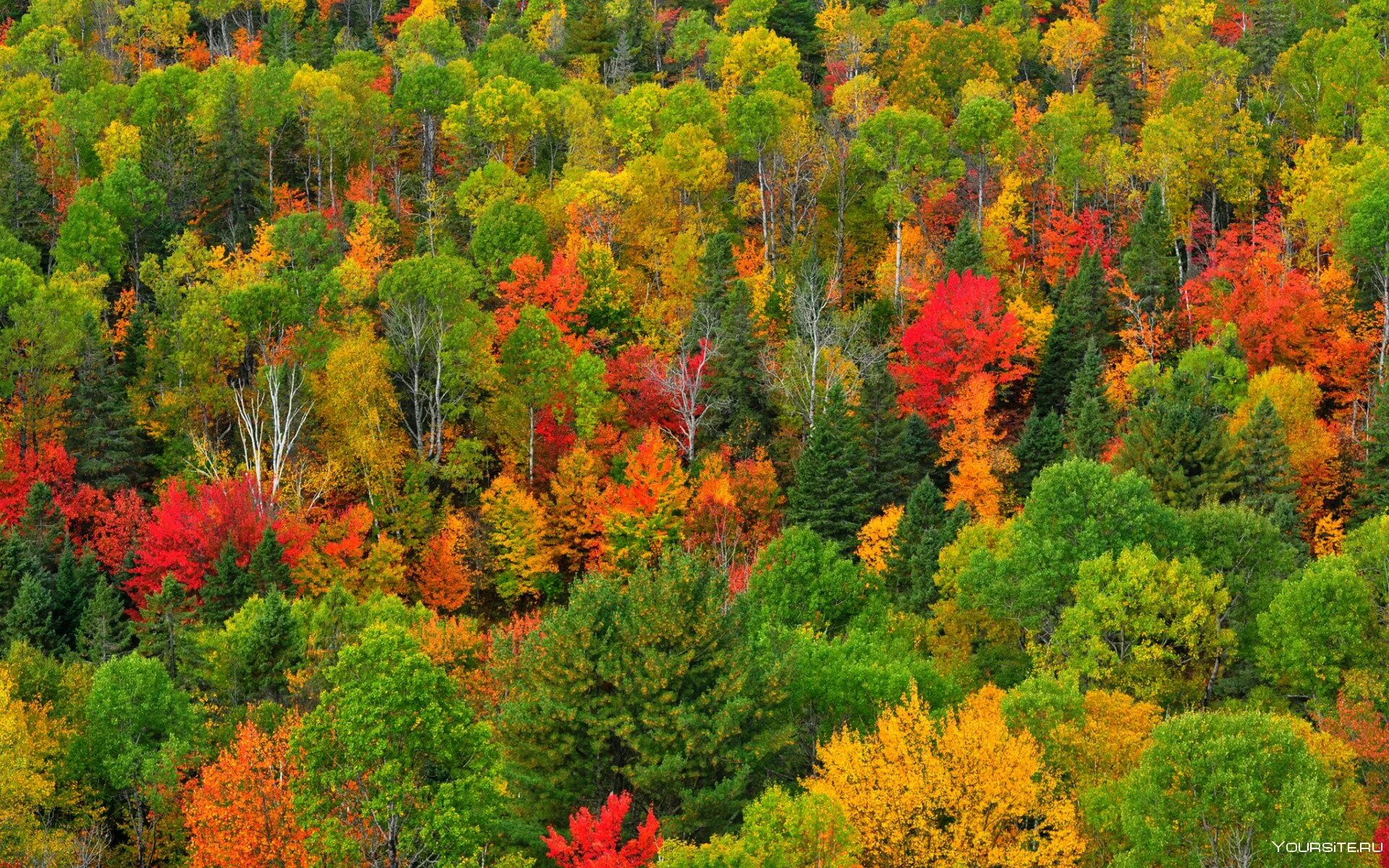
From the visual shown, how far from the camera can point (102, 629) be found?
200 ft

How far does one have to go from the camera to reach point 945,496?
225ft

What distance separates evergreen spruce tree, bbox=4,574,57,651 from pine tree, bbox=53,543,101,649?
0.69 meters

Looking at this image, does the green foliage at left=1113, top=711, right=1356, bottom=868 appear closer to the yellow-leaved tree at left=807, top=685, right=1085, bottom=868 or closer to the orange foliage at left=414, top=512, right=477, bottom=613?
the yellow-leaved tree at left=807, top=685, right=1085, bottom=868

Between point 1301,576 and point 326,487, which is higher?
point 1301,576

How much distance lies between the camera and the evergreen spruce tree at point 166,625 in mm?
60594

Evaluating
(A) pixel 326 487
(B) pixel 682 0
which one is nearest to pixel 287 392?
(A) pixel 326 487

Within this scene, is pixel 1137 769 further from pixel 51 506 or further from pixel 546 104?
pixel 546 104

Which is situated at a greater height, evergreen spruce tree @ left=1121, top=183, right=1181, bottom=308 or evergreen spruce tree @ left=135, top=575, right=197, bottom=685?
evergreen spruce tree @ left=1121, top=183, right=1181, bottom=308

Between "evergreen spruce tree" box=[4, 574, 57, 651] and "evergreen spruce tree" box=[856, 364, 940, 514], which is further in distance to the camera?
"evergreen spruce tree" box=[856, 364, 940, 514]

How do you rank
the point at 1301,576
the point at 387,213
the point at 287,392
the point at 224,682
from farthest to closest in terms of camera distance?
the point at 387,213 < the point at 287,392 < the point at 224,682 < the point at 1301,576

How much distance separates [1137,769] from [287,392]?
47.4 m

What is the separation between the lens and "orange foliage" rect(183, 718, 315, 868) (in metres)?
41.7

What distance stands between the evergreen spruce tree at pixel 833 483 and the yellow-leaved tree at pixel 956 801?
24.3 metres

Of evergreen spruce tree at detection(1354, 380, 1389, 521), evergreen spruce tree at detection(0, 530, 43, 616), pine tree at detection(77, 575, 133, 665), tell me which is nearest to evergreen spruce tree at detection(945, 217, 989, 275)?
evergreen spruce tree at detection(1354, 380, 1389, 521)
